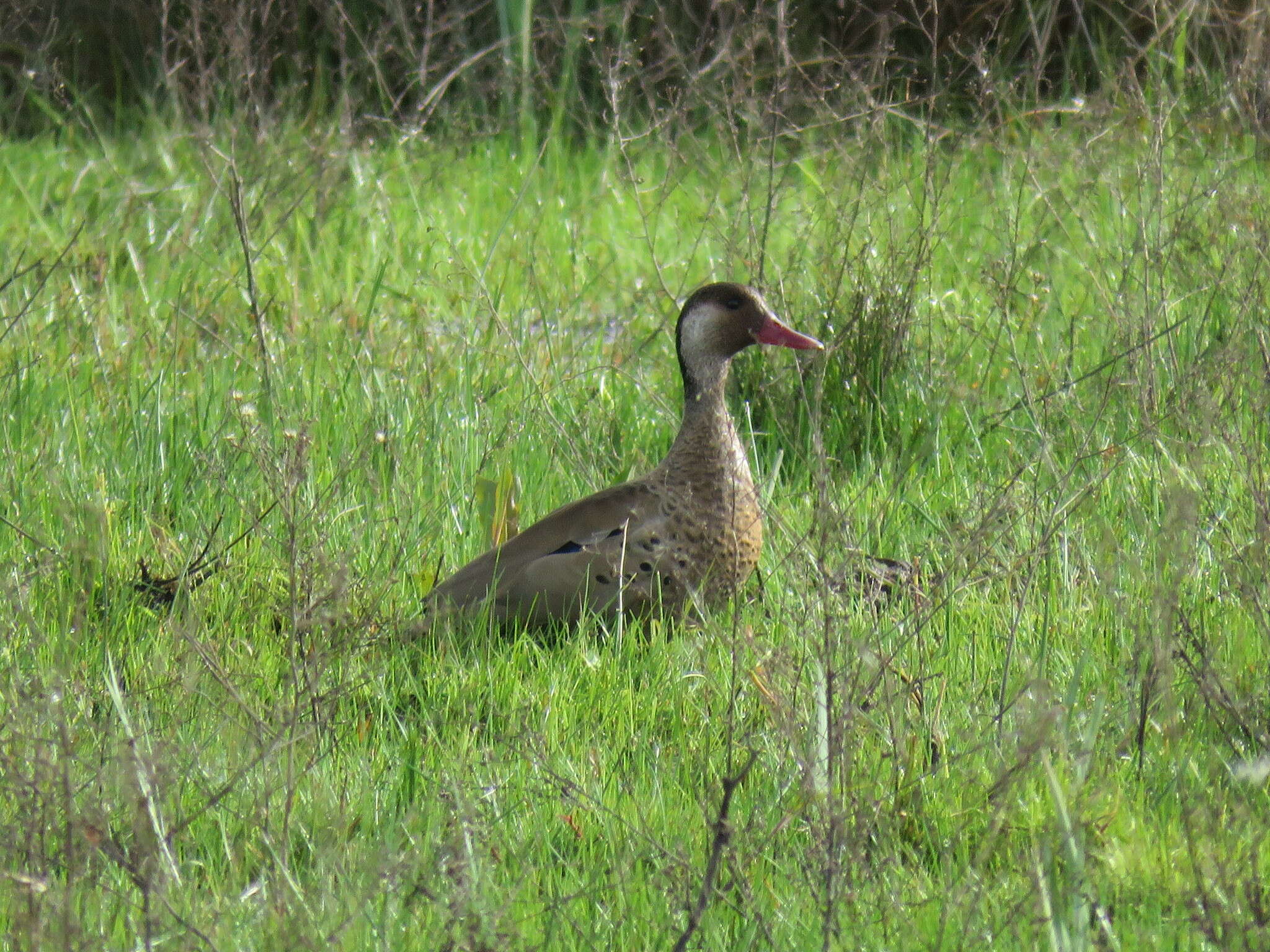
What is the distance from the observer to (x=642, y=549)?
3820 millimetres

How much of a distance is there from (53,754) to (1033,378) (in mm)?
3318

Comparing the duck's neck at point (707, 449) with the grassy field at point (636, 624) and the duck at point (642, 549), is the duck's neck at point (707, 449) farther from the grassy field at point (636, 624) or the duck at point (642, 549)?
the grassy field at point (636, 624)

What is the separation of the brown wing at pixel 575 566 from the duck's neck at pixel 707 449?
0.52ft

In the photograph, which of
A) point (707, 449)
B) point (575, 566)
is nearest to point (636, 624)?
point (575, 566)

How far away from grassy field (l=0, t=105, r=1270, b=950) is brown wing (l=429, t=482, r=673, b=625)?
99mm

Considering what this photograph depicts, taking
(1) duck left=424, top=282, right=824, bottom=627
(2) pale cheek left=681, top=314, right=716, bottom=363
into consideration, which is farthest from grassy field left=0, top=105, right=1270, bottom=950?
(2) pale cheek left=681, top=314, right=716, bottom=363

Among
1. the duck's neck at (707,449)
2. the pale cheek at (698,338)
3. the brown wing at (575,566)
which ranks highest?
the pale cheek at (698,338)

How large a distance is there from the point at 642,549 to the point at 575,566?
0.56 feet

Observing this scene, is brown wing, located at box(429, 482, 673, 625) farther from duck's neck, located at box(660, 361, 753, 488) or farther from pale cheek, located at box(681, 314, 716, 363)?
pale cheek, located at box(681, 314, 716, 363)

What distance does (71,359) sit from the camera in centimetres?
524

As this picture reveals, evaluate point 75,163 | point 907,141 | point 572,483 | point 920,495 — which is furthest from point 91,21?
point 920,495

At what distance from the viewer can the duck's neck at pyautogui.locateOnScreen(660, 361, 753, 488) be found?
4016 mm

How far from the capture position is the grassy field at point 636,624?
93.8 inches

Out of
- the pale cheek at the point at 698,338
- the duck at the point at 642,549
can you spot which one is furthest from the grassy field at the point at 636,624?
the pale cheek at the point at 698,338
